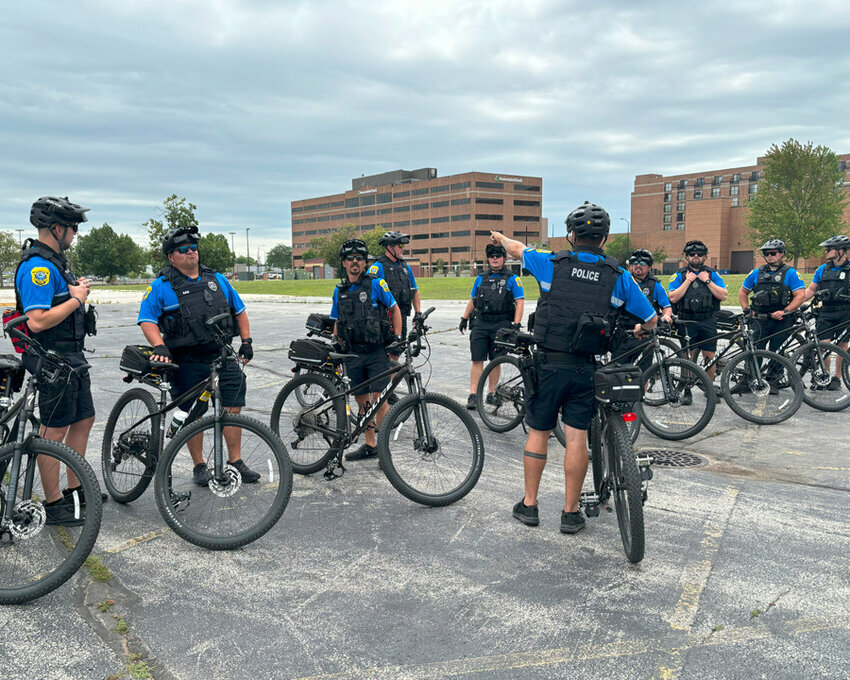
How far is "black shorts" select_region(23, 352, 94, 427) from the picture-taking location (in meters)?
4.13

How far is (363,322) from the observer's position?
562 centimetres

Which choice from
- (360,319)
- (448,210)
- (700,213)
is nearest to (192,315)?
(360,319)

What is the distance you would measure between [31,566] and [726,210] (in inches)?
5035

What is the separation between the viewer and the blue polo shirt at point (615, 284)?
412cm

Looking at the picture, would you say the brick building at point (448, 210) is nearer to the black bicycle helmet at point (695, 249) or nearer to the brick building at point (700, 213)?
the brick building at point (700, 213)

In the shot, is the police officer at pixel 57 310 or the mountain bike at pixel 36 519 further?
the police officer at pixel 57 310

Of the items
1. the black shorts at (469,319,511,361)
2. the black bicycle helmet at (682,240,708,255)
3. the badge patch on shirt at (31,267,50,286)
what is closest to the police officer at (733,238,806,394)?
the black bicycle helmet at (682,240,708,255)

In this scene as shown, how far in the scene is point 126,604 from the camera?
334 cm

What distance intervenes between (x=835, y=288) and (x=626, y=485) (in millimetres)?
6773

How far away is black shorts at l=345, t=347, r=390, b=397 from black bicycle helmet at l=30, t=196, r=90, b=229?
235cm

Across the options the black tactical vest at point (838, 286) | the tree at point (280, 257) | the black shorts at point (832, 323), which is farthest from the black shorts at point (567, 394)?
the tree at point (280, 257)

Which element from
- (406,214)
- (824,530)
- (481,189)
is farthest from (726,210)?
(824,530)

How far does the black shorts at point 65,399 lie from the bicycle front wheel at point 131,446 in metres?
0.39

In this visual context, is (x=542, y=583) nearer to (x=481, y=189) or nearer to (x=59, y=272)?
(x=59, y=272)
